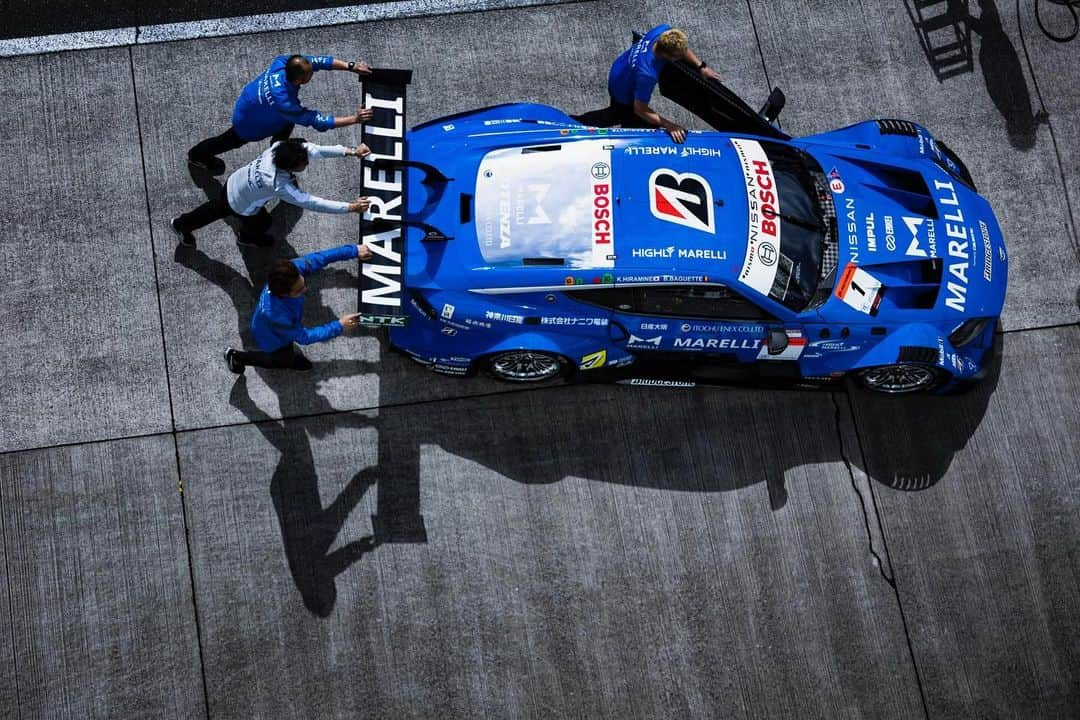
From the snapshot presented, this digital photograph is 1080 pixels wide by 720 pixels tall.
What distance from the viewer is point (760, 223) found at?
6.46m

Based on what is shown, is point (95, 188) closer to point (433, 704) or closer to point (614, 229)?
point (614, 229)

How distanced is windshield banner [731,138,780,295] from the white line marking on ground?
295 cm

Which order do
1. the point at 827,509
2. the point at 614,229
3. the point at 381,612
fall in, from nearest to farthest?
1. the point at 614,229
2. the point at 381,612
3. the point at 827,509

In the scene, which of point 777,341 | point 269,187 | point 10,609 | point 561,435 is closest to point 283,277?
point 269,187

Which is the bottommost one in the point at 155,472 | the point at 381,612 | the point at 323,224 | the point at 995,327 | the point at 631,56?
the point at 381,612

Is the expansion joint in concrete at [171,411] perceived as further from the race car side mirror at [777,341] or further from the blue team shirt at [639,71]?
the race car side mirror at [777,341]

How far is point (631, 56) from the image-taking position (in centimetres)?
721

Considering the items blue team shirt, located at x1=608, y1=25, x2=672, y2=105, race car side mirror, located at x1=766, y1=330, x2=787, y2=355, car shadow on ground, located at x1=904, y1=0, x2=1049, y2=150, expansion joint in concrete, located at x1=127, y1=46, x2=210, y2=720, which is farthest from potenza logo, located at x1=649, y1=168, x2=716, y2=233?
expansion joint in concrete, located at x1=127, y1=46, x2=210, y2=720

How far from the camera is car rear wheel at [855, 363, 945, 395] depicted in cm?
694

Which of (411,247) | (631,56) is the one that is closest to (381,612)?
(411,247)

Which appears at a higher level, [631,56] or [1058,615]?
[631,56]

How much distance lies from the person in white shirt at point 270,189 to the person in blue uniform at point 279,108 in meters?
0.25

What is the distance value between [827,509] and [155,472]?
5.35m

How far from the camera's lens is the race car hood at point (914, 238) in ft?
22.1
